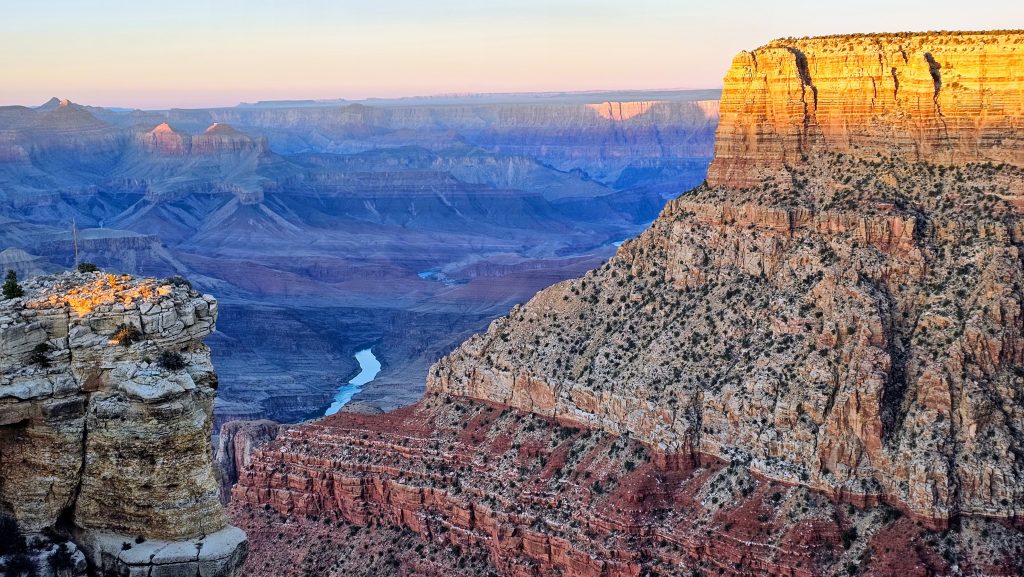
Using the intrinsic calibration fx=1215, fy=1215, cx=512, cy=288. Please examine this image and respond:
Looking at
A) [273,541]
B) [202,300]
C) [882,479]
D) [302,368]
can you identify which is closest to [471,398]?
[273,541]

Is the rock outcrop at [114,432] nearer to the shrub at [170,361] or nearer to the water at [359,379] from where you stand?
the shrub at [170,361]

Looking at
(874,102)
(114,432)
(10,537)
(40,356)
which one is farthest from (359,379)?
(40,356)

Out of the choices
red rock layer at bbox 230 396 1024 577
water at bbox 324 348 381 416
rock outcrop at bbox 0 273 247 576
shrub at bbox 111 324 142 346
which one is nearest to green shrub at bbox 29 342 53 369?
rock outcrop at bbox 0 273 247 576

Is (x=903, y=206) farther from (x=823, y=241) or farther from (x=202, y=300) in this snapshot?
(x=202, y=300)

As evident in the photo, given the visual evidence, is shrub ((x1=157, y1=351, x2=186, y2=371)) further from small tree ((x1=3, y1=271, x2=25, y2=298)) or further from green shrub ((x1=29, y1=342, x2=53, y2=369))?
small tree ((x1=3, y1=271, x2=25, y2=298))

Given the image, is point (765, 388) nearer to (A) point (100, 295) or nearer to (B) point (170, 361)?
(B) point (170, 361)
